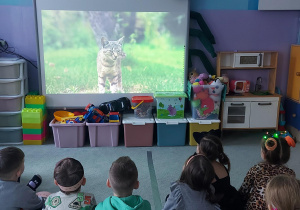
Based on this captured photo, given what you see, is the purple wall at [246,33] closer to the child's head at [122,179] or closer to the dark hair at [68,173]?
the dark hair at [68,173]

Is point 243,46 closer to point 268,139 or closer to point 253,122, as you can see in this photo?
point 253,122

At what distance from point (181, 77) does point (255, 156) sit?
1327 mm

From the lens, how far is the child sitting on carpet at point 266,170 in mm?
1794

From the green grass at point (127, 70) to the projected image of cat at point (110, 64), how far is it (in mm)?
52

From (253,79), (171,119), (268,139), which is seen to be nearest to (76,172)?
(268,139)

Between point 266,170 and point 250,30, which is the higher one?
point 250,30

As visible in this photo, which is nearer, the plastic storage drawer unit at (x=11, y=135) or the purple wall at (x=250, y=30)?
the plastic storage drawer unit at (x=11, y=135)

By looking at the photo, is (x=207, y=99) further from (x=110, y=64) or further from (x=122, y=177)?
(x=122, y=177)

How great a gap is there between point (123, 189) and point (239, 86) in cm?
307

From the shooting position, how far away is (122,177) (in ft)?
5.14

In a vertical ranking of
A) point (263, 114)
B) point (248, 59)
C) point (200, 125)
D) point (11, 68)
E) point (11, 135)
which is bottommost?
point (11, 135)

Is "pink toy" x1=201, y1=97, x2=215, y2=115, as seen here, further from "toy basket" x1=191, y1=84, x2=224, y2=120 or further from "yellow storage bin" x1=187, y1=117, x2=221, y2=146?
"yellow storage bin" x1=187, y1=117, x2=221, y2=146

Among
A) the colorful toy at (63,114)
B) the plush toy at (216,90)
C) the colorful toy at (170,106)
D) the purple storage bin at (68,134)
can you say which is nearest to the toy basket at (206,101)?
the plush toy at (216,90)

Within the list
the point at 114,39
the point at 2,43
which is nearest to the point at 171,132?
the point at 114,39
